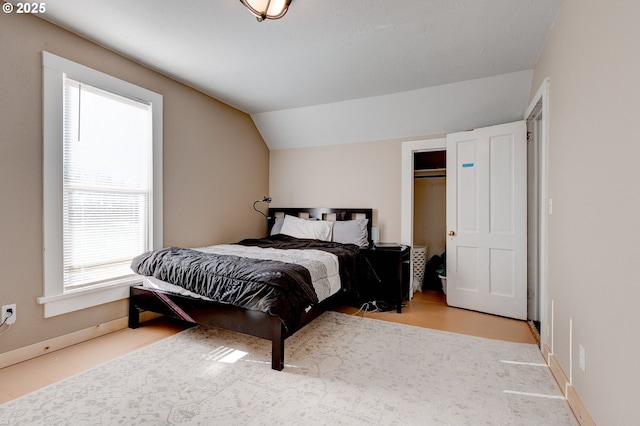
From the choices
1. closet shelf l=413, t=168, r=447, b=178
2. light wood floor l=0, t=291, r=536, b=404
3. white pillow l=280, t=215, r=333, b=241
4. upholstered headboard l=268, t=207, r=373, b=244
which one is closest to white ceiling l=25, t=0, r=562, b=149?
closet shelf l=413, t=168, r=447, b=178

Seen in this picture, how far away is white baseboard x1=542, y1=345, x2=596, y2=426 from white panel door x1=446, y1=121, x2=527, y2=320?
104 cm

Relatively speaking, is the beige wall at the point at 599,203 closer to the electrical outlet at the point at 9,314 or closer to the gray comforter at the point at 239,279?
the gray comforter at the point at 239,279

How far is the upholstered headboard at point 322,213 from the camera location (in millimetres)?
4235

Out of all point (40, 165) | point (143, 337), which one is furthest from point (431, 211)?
point (40, 165)

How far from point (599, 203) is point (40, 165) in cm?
367

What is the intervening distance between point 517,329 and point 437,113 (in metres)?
2.55

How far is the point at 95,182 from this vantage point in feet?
8.66

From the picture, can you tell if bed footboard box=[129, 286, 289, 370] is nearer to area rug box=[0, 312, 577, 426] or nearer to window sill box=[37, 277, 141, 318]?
window sill box=[37, 277, 141, 318]

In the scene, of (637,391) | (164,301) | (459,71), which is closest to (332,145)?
(459,71)

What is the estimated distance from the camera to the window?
7.70 ft

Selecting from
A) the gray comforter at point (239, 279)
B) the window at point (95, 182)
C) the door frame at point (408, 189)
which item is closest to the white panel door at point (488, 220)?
the door frame at point (408, 189)

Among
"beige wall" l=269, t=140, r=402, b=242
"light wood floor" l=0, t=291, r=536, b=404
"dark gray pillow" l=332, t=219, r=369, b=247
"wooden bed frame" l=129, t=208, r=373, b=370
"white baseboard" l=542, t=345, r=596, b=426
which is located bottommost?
"light wood floor" l=0, t=291, r=536, b=404

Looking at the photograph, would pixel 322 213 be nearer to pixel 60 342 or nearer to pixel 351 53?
Answer: pixel 351 53

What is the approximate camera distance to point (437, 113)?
365cm
